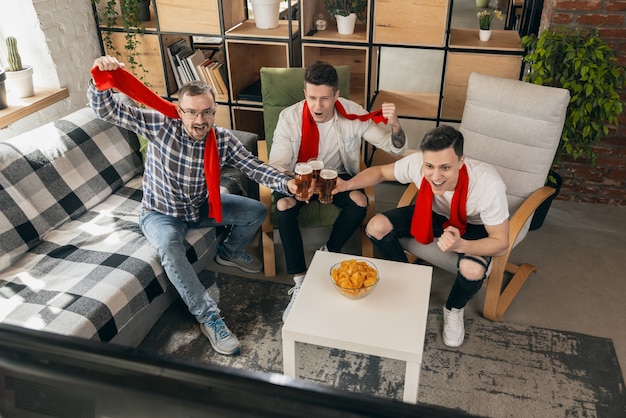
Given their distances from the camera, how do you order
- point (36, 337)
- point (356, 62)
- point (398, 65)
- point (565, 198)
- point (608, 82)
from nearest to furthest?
point (36, 337), point (608, 82), point (565, 198), point (356, 62), point (398, 65)

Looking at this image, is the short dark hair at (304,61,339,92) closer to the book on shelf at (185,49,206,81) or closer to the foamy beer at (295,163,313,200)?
the foamy beer at (295,163,313,200)

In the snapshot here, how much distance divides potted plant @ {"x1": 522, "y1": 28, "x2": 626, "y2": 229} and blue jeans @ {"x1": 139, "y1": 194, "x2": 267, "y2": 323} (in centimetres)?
166

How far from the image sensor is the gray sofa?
2150mm

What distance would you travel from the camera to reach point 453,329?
8.13 ft

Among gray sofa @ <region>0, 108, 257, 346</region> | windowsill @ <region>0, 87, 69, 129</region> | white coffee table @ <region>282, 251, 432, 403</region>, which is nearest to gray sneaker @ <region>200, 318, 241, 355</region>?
gray sofa @ <region>0, 108, 257, 346</region>

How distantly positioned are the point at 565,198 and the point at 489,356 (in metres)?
1.58

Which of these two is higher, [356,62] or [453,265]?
[356,62]

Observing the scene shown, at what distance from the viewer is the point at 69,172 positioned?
2.69 meters

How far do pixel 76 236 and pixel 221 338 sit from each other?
0.82 m

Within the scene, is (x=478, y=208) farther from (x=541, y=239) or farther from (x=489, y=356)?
(x=541, y=239)

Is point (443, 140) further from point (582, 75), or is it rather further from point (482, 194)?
point (582, 75)

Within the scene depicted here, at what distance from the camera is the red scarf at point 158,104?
91.7 inches

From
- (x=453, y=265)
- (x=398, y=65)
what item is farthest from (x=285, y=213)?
(x=398, y=65)

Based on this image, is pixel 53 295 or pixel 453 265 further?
pixel 453 265
